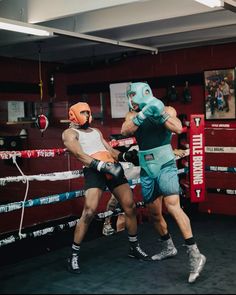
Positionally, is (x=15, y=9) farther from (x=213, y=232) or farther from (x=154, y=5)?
(x=213, y=232)

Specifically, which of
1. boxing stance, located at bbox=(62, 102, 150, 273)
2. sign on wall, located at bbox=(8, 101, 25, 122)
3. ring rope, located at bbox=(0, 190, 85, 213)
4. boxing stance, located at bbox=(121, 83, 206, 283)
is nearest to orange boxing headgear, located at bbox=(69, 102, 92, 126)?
Result: boxing stance, located at bbox=(62, 102, 150, 273)

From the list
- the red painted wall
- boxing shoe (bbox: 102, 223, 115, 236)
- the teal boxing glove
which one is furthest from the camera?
the red painted wall

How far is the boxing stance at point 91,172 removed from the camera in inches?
142

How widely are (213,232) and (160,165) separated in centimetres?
165

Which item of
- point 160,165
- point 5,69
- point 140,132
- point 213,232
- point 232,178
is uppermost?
point 5,69

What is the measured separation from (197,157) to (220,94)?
1.17m

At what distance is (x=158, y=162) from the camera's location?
365cm

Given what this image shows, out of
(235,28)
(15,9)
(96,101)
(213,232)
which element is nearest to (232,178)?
(213,232)

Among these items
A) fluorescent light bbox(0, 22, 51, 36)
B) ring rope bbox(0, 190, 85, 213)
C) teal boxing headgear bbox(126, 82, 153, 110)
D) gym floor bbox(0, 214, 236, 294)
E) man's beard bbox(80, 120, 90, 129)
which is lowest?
gym floor bbox(0, 214, 236, 294)

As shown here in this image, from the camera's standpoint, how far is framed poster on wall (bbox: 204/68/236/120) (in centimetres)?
595

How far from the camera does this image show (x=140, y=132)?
3.71 meters

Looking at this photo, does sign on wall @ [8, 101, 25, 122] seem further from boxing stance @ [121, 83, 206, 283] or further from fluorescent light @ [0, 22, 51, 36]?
boxing stance @ [121, 83, 206, 283]

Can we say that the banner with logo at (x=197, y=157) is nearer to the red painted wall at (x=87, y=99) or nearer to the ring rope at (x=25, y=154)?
the red painted wall at (x=87, y=99)

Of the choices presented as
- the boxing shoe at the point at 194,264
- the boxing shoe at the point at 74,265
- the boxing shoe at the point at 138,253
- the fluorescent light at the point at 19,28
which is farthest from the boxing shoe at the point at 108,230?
the fluorescent light at the point at 19,28
